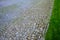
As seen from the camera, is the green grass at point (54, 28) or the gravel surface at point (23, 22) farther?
the gravel surface at point (23, 22)

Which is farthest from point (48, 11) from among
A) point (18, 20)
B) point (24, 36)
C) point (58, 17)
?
point (24, 36)

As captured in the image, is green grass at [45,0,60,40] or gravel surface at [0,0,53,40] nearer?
green grass at [45,0,60,40]

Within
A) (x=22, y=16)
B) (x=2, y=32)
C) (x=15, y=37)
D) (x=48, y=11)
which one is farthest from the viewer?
(x=48, y=11)

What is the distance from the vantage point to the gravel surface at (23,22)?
293cm

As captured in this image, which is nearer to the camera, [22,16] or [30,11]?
[22,16]

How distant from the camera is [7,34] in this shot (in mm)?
2971

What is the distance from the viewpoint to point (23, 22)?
3592 millimetres

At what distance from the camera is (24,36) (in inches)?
114

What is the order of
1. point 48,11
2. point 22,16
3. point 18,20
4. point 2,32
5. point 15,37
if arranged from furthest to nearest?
point 48,11, point 22,16, point 18,20, point 2,32, point 15,37

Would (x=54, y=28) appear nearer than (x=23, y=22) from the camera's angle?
Yes

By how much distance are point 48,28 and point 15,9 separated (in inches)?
74.5

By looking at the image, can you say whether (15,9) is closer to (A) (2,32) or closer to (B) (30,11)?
(B) (30,11)

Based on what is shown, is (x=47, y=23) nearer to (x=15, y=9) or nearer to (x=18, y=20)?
(x=18, y=20)

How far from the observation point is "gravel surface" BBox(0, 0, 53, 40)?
2930 millimetres
